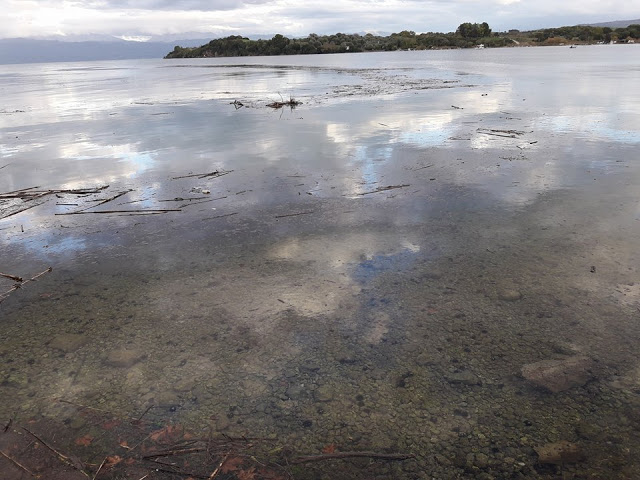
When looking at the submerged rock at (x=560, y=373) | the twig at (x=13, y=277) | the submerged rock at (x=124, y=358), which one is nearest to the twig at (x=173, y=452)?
the submerged rock at (x=124, y=358)

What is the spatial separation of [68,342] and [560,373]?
4.49 metres

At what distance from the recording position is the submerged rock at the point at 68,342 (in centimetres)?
440

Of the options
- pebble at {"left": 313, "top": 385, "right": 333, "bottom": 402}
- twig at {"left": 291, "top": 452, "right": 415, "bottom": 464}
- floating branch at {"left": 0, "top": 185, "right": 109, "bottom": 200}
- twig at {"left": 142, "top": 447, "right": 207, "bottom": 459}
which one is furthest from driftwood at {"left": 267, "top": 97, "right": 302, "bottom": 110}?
twig at {"left": 291, "top": 452, "right": 415, "bottom": 464}

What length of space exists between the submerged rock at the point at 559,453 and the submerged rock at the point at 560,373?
22.5 inches

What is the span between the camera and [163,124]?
18.1 metres

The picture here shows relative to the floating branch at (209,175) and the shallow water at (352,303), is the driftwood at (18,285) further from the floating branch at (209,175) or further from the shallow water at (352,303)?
the floating branch at (209,175)

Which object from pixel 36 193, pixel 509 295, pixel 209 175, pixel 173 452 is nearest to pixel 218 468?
pixel 173 452

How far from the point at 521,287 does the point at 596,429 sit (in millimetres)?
2077

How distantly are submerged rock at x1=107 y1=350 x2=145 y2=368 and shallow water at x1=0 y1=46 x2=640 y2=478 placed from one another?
18 millimetres

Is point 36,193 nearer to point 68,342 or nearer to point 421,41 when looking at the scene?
point 68,342

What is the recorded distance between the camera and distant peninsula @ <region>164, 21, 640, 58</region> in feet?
493

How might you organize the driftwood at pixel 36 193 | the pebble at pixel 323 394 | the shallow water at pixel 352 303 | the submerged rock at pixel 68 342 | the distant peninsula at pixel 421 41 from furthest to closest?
the distant peninsula at pixel 421 41
the driftwood at pixel 36 193
the submerged rock at pixel 68 342
the pebble at pixel 323 394
the shallow water at pixel 352 303

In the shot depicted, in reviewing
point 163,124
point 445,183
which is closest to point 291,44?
point 163,124

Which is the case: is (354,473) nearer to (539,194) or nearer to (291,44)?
(539,194)
